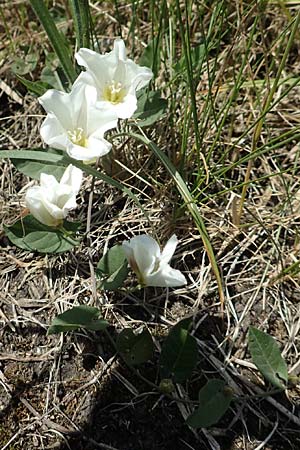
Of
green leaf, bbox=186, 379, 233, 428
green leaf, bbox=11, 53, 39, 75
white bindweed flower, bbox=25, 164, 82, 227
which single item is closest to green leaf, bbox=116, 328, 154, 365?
green leaf, bbox=186, 379, 233, 428

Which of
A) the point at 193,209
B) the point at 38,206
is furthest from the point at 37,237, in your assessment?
the point at 193,209

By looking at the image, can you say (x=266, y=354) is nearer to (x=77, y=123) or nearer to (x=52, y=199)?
(x=52, y=199)

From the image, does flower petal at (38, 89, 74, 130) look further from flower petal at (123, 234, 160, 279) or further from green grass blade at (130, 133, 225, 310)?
flower petal at (123, 234, 160, 279)

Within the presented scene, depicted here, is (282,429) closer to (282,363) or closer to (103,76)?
(282,363)

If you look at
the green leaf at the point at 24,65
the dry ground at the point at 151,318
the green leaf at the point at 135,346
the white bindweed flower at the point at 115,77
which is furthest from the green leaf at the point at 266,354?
the green leaf at the point at 24,65

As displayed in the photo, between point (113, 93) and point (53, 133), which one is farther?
point (113, 93)

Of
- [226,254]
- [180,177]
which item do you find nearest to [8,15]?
[180,177]
